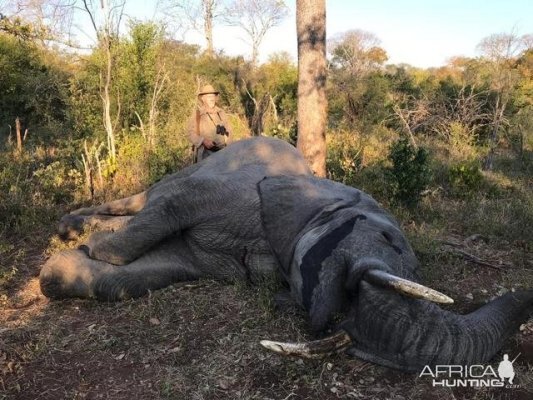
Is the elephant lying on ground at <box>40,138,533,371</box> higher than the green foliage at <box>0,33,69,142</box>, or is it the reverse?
the green foliage at <box>0,33,69,142</box>

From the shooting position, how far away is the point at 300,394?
2787 millimetres

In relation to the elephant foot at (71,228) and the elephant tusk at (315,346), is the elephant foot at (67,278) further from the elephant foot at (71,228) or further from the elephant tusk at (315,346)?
the elephant tusk at (315,346)

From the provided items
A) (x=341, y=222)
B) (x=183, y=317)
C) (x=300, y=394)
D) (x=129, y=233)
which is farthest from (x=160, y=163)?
(x=300, y=394)

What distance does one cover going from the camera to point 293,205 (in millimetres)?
3902

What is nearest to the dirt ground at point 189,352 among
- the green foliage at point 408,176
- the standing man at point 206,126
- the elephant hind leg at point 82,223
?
the elephant hind leg at point 82,223

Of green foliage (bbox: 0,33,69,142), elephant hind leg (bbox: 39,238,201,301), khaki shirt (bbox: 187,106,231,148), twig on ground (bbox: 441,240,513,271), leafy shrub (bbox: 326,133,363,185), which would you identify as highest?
green foliage (bbox: 0,33,69,142)

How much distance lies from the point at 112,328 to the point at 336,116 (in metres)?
13.7

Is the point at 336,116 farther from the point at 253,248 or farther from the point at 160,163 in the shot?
the point at 253,248

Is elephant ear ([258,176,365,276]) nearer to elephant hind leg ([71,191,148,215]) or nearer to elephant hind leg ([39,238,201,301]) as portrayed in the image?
elephant hind leg ([39,238,201,301])

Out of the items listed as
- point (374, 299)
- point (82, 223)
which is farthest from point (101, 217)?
point (374, 299)

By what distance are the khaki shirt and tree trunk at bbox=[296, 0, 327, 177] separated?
1102 mm

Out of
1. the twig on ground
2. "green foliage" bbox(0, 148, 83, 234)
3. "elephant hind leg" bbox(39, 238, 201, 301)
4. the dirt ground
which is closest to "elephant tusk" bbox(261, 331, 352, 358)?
the dirt ground

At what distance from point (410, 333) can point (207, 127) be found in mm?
5303

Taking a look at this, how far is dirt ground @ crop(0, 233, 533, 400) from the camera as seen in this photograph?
282 centimetres
